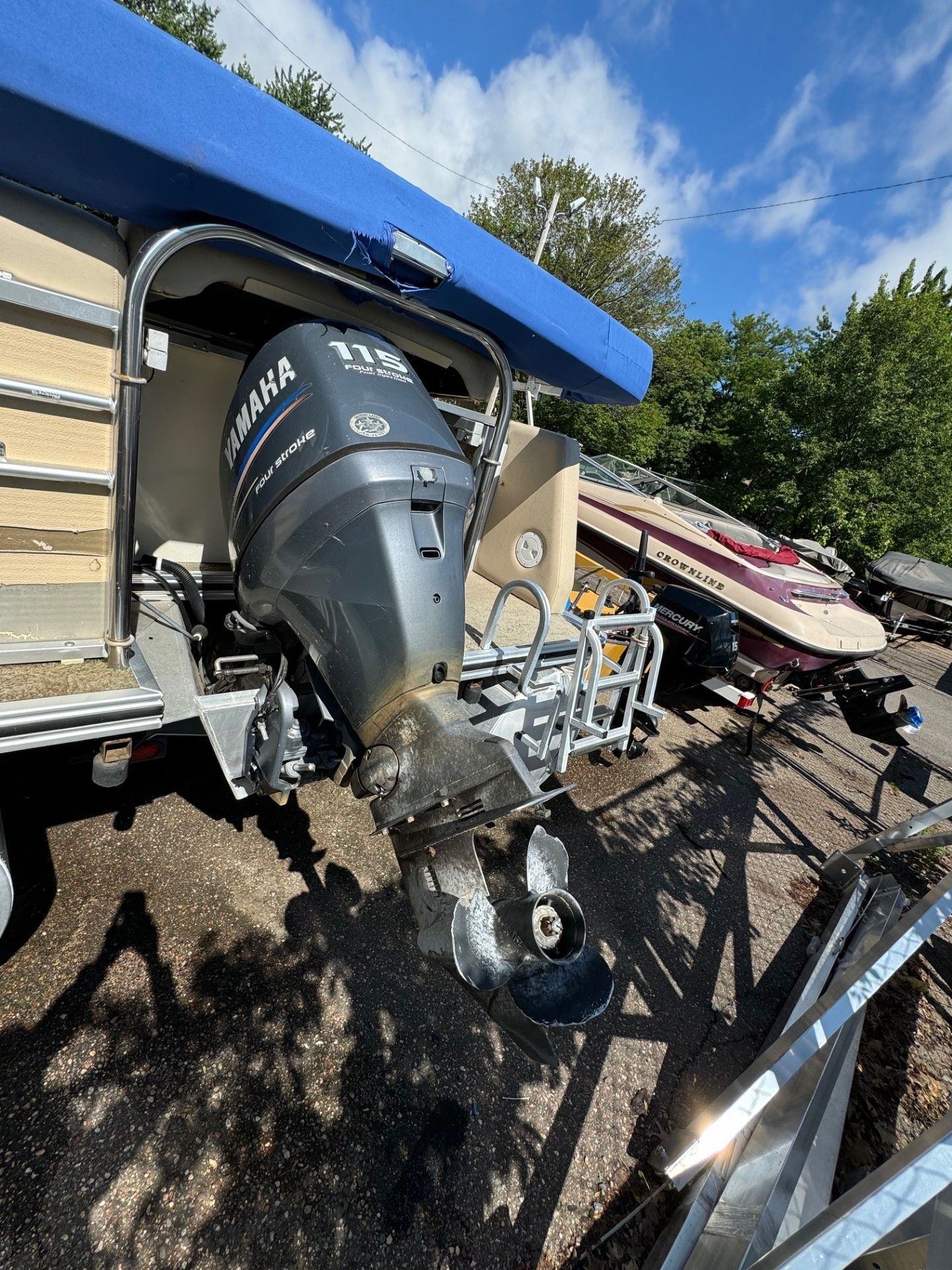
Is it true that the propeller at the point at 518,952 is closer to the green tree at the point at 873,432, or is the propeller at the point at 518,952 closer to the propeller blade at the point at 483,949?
the propeller blade at the point at 483,949

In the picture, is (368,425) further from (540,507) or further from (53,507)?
(540,507)

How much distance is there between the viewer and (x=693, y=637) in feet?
12.7

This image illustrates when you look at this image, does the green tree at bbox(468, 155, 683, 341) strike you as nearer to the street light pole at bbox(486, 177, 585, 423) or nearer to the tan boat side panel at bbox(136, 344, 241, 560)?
the street light pole at bbox(486, 177, 585, 423)

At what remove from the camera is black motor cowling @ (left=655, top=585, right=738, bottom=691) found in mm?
3805

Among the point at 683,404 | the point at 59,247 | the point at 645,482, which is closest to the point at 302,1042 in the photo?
the point at 59,247

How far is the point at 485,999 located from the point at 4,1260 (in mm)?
1219

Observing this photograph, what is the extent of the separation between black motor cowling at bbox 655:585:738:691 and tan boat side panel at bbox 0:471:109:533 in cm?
307

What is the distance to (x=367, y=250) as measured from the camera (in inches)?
70.7

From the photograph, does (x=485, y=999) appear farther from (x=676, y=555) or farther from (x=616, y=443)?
(x=616, y=443)

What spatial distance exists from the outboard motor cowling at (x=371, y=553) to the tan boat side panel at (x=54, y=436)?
0.44m

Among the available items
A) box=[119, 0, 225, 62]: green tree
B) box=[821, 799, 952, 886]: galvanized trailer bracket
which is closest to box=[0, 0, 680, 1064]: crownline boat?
box=[821, 799, 952, 886]: galvanized trailer bracket

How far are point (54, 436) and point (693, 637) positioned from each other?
3.55 metres

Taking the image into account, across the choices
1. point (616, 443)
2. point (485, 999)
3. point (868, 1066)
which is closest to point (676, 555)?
point (868, 1066)

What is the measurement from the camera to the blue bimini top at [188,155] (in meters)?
1.27
